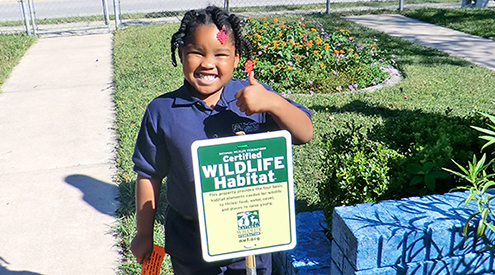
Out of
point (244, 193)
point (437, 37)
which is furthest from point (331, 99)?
point (437, 37)

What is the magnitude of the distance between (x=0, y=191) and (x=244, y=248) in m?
3.35

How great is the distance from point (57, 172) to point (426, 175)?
3269 mm

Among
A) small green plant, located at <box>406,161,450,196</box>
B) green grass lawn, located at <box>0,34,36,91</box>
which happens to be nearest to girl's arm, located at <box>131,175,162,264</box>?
small green plant, located at <box>406,161,450,196</box>

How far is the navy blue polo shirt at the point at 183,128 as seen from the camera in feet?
5.75

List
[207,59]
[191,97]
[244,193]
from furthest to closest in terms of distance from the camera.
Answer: [191,97], [207,59], [244,193]

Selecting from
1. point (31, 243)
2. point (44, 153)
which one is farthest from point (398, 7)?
point (31, 243)

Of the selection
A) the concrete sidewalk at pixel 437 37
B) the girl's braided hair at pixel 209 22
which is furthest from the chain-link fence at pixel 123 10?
the girl's braided hair at pixel 209 22

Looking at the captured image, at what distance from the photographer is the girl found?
1679 millimetres

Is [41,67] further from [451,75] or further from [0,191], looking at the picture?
[451,75]

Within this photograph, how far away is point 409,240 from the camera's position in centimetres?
200

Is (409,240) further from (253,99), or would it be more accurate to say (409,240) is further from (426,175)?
(253,99)

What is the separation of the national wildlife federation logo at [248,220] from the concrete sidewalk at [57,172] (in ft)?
6.08

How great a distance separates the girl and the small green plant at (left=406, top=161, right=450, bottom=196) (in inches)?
39.2

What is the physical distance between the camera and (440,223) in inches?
79.8
